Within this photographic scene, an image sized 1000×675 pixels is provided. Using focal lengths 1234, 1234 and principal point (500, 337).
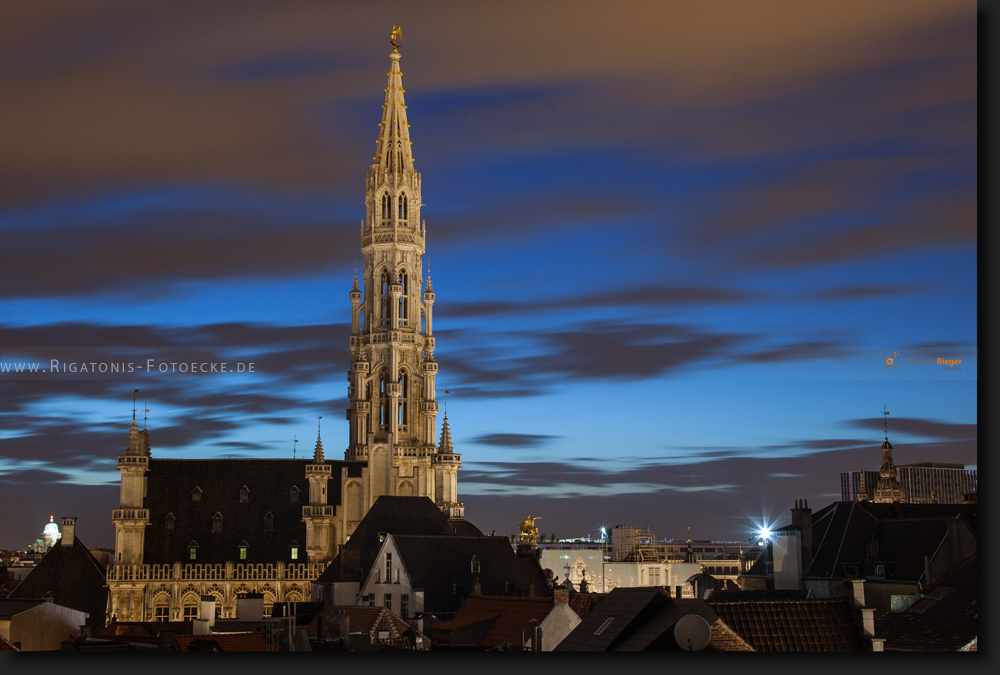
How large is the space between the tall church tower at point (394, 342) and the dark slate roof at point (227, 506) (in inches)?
115

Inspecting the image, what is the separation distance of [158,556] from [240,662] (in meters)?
59.0

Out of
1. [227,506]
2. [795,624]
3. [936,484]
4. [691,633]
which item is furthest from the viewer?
[936,484]

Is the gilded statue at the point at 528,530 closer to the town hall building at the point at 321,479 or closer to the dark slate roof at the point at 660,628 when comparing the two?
the town hall building at the point at 321,479

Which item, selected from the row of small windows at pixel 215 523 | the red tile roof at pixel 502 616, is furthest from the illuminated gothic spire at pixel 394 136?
the red tile roof at pixel 502 616

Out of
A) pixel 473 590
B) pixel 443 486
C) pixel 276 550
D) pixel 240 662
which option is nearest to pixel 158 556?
pixel 276 550

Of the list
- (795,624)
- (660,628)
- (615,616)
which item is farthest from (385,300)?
(660,628)

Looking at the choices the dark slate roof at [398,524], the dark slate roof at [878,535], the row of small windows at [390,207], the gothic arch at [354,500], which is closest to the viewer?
the dark slate roof at [878,535]

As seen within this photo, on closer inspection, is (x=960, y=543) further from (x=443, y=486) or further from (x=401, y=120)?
(x=401, y=120)

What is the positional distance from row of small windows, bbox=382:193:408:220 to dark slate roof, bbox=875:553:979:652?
64840 mm

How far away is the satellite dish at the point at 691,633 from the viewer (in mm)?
24031

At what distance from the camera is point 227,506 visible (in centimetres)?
8350

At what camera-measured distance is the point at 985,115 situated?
25344 millimetres

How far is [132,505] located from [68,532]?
4741mm

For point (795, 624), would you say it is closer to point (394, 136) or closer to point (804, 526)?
point (804, 526)
